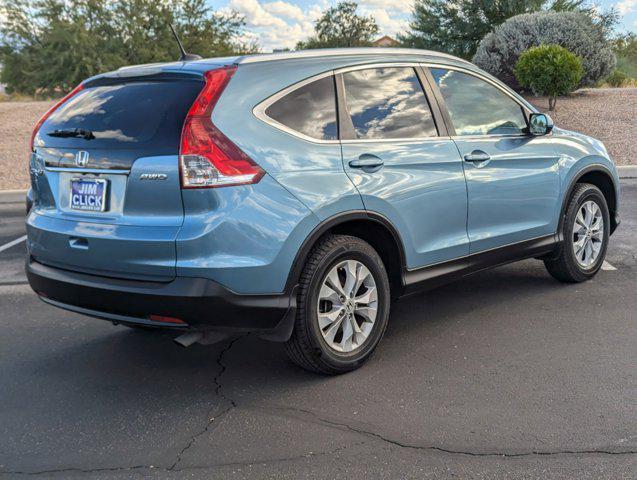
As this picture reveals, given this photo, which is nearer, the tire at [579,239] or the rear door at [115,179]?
the rear door at [115,179]

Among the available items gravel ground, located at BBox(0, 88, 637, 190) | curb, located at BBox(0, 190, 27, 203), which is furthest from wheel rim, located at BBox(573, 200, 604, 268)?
curb, located at BBox(0, 190, 27, 203)

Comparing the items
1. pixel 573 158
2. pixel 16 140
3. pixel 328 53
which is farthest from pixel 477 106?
pixel 16 140

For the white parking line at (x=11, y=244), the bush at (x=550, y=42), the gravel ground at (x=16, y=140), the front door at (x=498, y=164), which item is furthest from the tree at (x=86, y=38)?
the front door at (x=498, y=164)

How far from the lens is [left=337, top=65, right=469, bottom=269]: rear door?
4188 mm

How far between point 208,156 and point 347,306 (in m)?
1.20

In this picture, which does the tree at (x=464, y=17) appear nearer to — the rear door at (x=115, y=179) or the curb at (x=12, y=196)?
the curb at (x=12, y=196)

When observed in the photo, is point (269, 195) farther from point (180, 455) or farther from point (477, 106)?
point (477, 106)

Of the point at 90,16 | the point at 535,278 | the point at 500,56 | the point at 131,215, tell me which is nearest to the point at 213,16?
the point at 90,16

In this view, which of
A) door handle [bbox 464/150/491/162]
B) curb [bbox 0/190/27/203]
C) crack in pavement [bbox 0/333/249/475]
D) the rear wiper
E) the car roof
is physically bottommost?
curb [bbox 0/190/27/203]

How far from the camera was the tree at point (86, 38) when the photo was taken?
23531 mm

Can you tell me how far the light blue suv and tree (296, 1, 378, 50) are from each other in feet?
154

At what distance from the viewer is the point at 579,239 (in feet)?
19.2

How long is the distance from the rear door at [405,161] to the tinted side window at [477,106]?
0.23 metres

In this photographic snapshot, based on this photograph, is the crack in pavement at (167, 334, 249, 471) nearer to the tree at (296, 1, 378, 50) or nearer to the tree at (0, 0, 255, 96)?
the tree at (0, 0, 255, 96)
